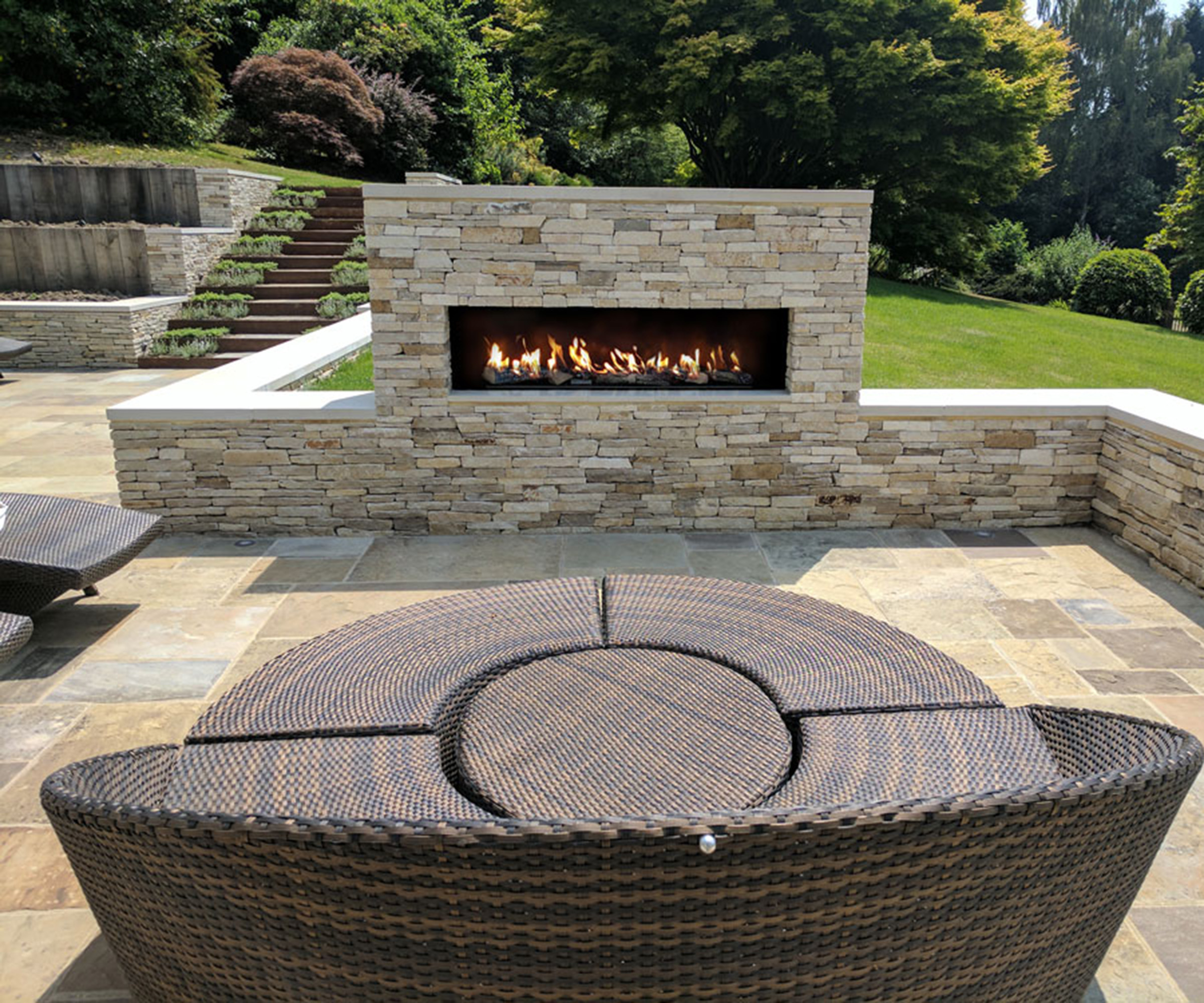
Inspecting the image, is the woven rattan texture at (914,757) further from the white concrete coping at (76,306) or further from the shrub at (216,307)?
the shrub at (216,307)

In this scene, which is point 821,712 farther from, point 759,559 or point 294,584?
point 294,584

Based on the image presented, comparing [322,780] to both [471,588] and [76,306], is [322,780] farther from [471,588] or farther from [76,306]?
[76,306]

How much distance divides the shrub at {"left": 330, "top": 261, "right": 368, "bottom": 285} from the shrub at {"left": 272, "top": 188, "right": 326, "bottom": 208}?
2819mm

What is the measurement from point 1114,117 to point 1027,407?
30.8 meters

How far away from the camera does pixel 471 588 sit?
15.0 ft

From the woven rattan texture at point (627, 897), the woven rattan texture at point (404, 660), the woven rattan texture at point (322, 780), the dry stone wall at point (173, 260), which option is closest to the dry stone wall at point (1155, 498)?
the woven rattan texture at point (404, 660)

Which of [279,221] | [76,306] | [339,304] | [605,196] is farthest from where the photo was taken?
[279,221]

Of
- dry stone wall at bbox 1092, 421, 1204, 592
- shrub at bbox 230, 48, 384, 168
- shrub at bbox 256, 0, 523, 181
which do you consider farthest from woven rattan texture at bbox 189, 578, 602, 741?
shrub at bbox 256, 0, 523, 181

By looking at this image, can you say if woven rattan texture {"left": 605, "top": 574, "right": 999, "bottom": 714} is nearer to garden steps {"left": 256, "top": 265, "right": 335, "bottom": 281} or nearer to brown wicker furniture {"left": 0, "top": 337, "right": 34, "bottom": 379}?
brown wicker furniture {"left": 0, "top": 337, "right": 34, "bottom": 379}

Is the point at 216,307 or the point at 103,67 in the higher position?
the point at 103,67

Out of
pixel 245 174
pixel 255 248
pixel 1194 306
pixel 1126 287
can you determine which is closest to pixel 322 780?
pixel 255 248

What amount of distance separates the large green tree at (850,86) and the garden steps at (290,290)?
6.16 metres

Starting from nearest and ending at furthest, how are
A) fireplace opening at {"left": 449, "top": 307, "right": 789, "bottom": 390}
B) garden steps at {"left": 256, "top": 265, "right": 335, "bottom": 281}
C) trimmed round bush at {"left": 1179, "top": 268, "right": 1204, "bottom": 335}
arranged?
fireplace opening at {"left": 449, "top": 307, "right": 789, "bottom": 390} → garden steps at {"left": 256, "top": 265, "right": 335, "bottom": 281} → trimmed round bush at {"left": 1179, "top": 268, "right": 1204, "bottom": 335}

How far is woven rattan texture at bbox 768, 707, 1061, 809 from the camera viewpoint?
5.97ft
